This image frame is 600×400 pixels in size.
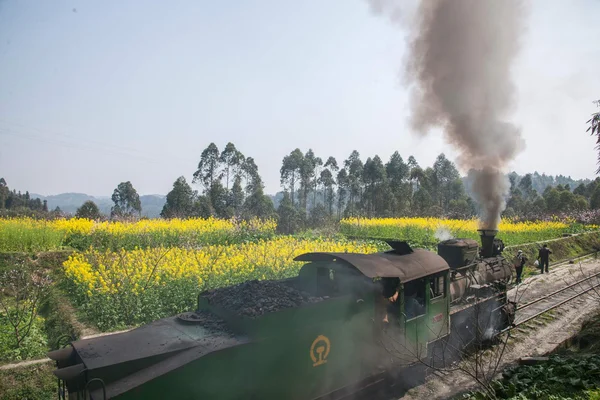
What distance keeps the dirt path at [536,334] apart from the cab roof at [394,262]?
2.28 metres

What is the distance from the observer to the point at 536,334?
36.0 feet

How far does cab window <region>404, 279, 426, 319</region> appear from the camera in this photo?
23.4ft

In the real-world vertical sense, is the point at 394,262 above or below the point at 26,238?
below

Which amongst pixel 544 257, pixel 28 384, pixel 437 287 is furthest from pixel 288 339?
pixel 544 257

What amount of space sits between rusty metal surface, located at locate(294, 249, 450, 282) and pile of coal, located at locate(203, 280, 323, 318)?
0.82 meters

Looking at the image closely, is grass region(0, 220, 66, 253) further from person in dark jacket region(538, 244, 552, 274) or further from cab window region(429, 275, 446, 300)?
person in dark jacket region(538, 244, 552, 274)

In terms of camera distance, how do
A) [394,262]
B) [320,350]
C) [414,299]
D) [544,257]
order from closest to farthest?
1. [320,350]
2. [394,262]
3. [414,299]
4. [544,257]

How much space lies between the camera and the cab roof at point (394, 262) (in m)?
6.31

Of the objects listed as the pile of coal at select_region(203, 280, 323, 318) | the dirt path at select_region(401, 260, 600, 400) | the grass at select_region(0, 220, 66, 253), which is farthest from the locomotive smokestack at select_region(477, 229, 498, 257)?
the grass at select_region(0, 220, 66, 253)

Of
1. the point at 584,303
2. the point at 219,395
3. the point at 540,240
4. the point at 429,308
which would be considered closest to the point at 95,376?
the point at 219,395

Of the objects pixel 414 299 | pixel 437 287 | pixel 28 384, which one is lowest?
pixel 28 384

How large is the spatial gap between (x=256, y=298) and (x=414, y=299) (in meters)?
3.20

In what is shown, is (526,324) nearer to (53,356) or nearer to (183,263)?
(183,263)

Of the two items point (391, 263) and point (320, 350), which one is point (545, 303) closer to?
point (391, 263)
